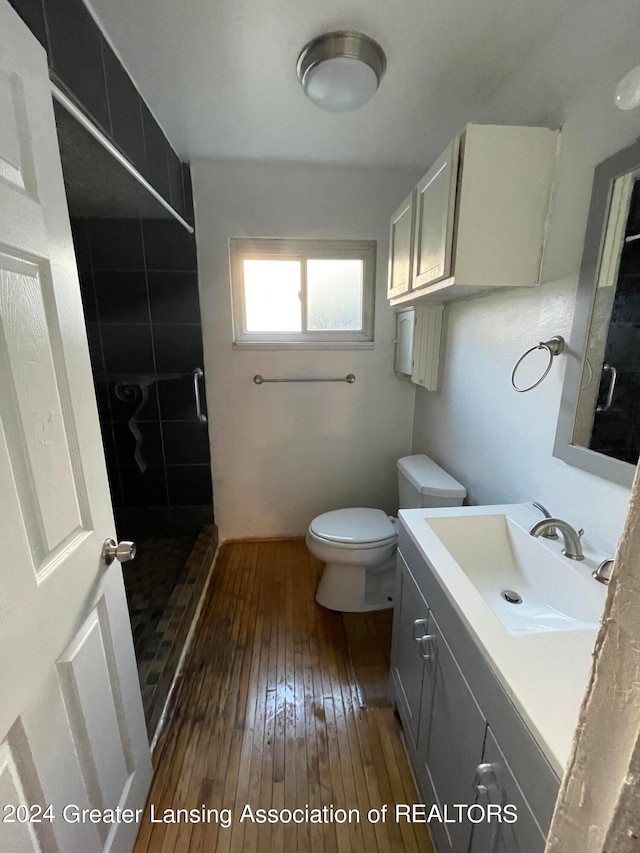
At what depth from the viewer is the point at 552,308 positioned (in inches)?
45.1

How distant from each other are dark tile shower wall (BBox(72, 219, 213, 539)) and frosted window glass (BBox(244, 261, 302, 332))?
310mm

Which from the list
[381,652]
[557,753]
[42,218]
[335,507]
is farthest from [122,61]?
[381,652]

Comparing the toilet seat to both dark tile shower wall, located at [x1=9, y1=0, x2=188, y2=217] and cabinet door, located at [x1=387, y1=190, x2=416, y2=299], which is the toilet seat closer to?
cabinet door, located at [x1=387, y1=190, x2=416, y2=299]

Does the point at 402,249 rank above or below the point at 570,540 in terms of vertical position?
above

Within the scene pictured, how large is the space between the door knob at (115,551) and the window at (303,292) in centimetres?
145

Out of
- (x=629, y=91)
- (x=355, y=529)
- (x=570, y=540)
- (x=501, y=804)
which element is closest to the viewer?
(x=501, y=804)

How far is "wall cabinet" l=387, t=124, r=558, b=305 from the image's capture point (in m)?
1.09

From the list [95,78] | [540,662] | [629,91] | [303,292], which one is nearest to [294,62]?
[95,78]

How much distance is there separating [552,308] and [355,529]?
127cm

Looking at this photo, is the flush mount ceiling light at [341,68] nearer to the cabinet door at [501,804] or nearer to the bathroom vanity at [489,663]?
the bathroom vanity at [489,663]

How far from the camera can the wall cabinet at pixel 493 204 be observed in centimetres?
109

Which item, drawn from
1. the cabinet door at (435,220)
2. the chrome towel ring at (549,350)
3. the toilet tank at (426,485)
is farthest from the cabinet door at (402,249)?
the toilet tank at (426,485)

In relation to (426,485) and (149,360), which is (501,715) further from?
(149,360)

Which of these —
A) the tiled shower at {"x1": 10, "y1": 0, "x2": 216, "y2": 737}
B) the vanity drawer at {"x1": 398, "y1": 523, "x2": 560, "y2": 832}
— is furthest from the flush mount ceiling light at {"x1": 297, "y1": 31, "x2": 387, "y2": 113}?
the vanity drawer at {"x1": 398, "y1": 523, "x2": 560, "y2": 832}
